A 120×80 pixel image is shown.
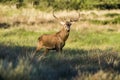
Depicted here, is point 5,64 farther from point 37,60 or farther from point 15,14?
point 15,14

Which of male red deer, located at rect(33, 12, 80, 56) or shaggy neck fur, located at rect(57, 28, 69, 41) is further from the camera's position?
shaggy neck fur, located at rect(57, 28, 69, 41)


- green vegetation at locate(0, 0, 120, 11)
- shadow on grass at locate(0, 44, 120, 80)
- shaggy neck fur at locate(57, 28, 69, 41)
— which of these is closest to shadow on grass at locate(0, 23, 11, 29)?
green vegetation at locate(0, 0, 120, 11)

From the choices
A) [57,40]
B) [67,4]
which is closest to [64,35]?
[57,40]

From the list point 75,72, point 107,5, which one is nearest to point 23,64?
point 75,72

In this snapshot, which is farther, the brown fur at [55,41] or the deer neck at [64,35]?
the deer neck at [64,35]

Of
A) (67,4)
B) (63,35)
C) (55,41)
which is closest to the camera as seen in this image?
(55,41)

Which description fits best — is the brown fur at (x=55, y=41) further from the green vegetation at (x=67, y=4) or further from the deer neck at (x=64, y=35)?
the green vegetation at (x=67, y=4)

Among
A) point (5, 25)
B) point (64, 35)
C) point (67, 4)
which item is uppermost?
point (64, 35)

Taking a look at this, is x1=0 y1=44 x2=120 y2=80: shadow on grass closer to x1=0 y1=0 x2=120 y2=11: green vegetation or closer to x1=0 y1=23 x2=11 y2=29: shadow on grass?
x1=0 y1=23 x2=11 y2=29: shadow on grass

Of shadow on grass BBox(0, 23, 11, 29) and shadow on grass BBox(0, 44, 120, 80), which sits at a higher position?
shadow on grass BBox(0, 44, 120, 80)

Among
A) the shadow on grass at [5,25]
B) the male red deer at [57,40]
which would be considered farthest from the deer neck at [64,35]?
the shadow on grass at [5,25]

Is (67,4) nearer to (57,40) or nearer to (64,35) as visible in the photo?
(64,35)

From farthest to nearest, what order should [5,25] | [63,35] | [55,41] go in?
[5,25] < [63,35] < [55,41]

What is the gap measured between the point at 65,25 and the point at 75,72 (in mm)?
4973
